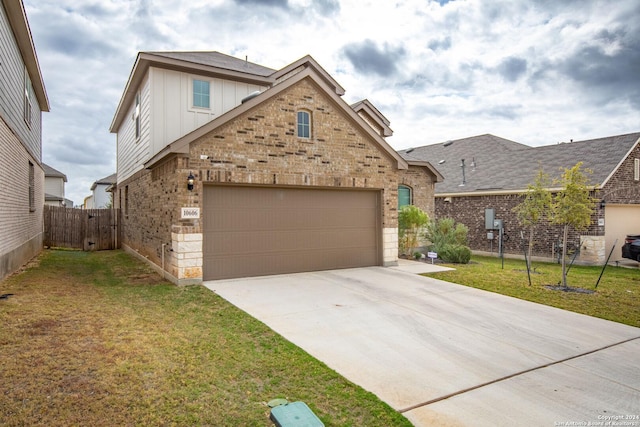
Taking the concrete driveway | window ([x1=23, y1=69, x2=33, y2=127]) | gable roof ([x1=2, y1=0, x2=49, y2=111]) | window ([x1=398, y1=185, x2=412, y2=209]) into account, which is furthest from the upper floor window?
window ([x1=23, y1=69, x2=33, y2=127])

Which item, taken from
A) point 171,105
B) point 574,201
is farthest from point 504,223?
point 171,105

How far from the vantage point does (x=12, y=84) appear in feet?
33.8

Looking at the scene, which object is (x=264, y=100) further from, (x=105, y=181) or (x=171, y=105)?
(x=105, y=181)

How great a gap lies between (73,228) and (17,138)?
7780mm

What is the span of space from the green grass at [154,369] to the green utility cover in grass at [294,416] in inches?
4.0

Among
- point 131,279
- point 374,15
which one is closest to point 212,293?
point 131,279

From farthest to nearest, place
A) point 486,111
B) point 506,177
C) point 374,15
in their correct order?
point 486,111
point 506,177
point 374,15

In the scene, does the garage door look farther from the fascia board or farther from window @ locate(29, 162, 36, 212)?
window @ locate(29, 162, 36, 212)

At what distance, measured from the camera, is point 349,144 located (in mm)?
11312

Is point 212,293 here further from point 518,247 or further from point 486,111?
point 486,111

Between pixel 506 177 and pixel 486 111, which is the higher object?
pixel 486 111

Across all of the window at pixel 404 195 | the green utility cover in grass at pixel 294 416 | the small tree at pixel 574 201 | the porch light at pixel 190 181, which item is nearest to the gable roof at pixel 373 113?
the window at pixel 404 195

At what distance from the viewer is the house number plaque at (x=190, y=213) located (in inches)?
350

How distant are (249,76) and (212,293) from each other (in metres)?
8.09
